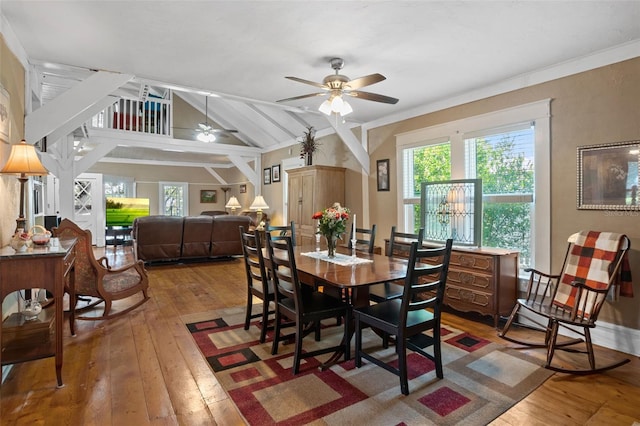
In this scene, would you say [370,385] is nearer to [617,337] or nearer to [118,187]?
[617,337]

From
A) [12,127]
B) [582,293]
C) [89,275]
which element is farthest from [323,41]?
[89,275]

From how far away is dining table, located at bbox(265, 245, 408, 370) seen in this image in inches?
86.9

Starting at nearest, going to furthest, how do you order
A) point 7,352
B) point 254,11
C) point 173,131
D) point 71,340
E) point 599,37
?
1. point 7,352
2. point 254,11
3. point 599,37
4. point 71,340
5. point 173,131

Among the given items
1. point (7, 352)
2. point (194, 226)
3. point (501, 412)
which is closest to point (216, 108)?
point (194, 226)

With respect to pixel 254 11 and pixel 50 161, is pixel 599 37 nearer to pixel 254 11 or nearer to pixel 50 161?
pixel 254 11

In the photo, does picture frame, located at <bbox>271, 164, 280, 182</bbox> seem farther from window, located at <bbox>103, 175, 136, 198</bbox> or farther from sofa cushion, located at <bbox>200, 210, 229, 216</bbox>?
window, located at <bbox>103, 175, 136, 198</bbox>

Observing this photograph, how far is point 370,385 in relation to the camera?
2.21 meters

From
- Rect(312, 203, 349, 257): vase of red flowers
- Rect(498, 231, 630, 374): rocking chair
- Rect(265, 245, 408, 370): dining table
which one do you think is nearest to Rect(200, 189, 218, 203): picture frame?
Rect(265, 245, 408, 370): dining table

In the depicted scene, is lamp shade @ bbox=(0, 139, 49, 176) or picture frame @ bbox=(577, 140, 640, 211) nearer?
lamp shade @ bbox=(0, 139, 49, 176)

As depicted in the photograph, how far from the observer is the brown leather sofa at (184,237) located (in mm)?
5957

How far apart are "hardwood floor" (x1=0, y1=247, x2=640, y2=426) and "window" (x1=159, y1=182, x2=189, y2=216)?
28.0 ft

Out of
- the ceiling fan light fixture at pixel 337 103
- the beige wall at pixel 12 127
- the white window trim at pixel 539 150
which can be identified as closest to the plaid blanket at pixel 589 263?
the white window trim at pixel 539 150

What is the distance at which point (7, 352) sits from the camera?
2154 millimetres

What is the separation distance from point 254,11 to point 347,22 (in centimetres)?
67
